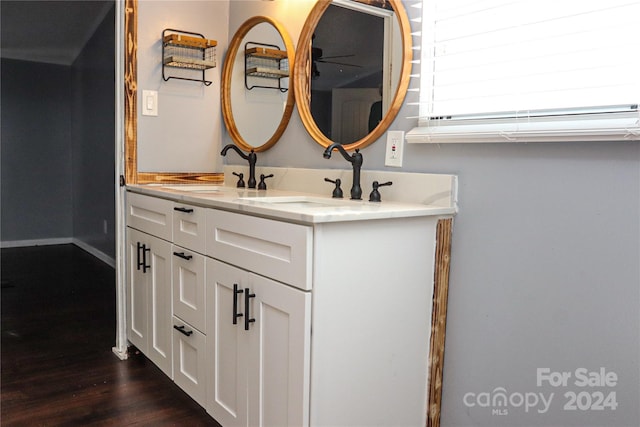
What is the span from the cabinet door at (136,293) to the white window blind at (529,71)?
1.39 metres

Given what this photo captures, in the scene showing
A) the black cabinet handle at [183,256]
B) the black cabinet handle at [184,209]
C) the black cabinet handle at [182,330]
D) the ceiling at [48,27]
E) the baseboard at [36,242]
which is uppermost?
the ceiling at [48,27]

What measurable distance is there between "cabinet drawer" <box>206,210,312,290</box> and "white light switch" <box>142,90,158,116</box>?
38.9 inches

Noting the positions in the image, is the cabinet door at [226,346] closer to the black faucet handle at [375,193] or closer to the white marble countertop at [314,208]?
the white marble countertop at [314,208]

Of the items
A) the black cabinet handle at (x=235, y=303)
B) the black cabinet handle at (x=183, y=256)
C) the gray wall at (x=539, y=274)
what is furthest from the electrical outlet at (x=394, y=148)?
the black cabinet handle at (x=183, y=256)

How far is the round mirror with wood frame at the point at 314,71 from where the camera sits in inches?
70.2

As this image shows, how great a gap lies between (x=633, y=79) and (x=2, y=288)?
13.3 ft

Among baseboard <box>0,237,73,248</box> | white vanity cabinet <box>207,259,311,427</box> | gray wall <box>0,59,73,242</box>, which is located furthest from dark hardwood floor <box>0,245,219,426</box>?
gray wall <box>0,59,73,242</box>

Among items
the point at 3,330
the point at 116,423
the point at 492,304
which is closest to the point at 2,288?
the point at 3,330

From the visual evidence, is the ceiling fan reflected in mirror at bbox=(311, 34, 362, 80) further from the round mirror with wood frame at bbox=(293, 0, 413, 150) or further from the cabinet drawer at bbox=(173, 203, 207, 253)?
the cabinet drawer at bbox=(173, 203, 207, 253)

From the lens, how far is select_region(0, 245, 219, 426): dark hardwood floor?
6.59 feet

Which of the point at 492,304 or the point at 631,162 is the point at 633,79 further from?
the point at 492,304

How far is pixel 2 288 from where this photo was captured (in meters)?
3.87

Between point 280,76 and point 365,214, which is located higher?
point 280,76

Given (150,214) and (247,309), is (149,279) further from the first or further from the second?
(247,309)
